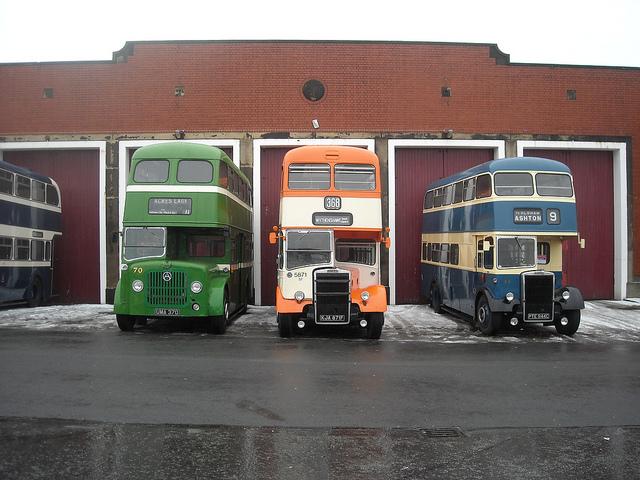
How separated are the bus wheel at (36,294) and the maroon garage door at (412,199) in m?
12.4

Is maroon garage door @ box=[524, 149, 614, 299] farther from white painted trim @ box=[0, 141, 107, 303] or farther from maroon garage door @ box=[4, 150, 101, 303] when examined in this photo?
maroon garage door @ box=[4, 150, 101, 303]

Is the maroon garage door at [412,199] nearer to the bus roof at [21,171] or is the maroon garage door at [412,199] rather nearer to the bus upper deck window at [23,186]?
the bus roof at [21,171]

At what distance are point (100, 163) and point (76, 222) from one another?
239cm

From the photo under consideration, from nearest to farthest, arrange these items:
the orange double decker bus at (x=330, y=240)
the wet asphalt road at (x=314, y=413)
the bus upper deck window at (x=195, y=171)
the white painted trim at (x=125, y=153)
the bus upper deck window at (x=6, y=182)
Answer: the wet asphalt road at (x=314, y=413), the orange double decker bus at (x=330, y=240), the bus upper deck window at (x=195, y=171), the bus upper deck window at (x=6, y=182), the white painted trim at (x=125, y=153)

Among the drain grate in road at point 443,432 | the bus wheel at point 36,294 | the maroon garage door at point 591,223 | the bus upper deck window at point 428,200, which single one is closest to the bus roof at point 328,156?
the bus upper deck window at point 428,200

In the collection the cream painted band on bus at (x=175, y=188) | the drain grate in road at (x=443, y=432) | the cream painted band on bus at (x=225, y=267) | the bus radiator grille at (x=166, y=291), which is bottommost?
the drain grate in road at (x=443, y=432)

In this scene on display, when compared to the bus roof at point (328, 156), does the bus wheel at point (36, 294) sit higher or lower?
lower

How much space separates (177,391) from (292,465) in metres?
2.99

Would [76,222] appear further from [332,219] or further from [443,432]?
[443,432]

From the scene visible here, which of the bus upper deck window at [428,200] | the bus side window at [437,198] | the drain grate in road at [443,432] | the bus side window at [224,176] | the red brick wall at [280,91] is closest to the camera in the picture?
the drain grate in road at [443,432]

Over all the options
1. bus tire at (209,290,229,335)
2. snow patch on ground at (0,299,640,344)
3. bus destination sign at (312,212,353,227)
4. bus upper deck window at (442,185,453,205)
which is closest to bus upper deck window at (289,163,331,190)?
bus destination sign at (312,212,353,227)

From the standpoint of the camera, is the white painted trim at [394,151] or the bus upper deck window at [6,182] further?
the white painted trim at [394,151]

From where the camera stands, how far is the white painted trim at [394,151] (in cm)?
1997

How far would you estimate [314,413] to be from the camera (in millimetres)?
6422
